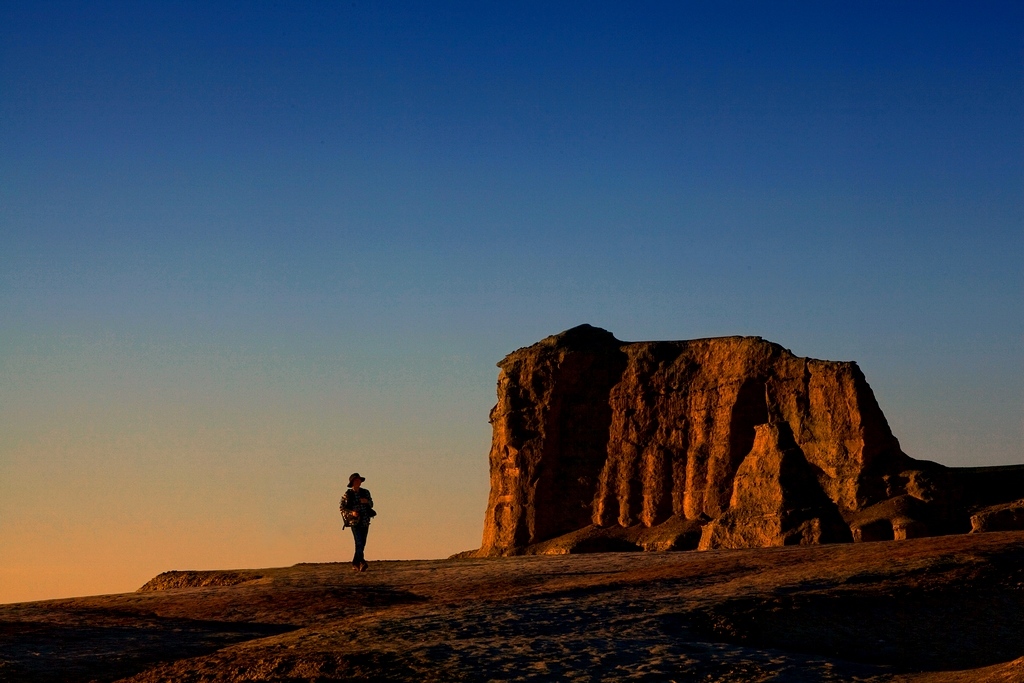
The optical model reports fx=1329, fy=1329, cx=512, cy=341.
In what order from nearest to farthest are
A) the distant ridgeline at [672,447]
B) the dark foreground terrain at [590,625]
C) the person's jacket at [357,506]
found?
the dark foreground terrain at [590,625], the person's jacket at [357,506], the distant ridgeline at [672,447]

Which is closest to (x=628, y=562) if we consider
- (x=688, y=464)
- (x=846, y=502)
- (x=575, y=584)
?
(x=575, y=584)

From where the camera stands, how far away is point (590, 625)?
17797 mm

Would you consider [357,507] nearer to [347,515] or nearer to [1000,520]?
[347,515]

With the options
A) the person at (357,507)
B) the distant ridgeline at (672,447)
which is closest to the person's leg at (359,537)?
the person at (357,507)

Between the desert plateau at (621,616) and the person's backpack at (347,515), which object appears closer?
the desert plateau at (621,616)

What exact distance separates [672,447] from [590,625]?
51053 mm

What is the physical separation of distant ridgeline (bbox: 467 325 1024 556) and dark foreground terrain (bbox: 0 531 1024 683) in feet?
85.6

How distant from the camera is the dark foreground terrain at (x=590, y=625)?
50.8 ft

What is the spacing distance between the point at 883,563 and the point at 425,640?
909 centimetres

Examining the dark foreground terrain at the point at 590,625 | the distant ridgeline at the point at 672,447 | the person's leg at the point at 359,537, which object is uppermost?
the distant ridgeline at the point at 672,447

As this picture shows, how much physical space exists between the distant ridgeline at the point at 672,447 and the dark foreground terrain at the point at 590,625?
26.1 meters

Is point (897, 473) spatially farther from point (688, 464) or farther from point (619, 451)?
point (619, 451)

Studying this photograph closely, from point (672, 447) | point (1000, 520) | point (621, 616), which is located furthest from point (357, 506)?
point (672, 447)

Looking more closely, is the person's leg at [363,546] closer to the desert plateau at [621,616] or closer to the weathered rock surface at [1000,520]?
the desert plateau at [621,616]
